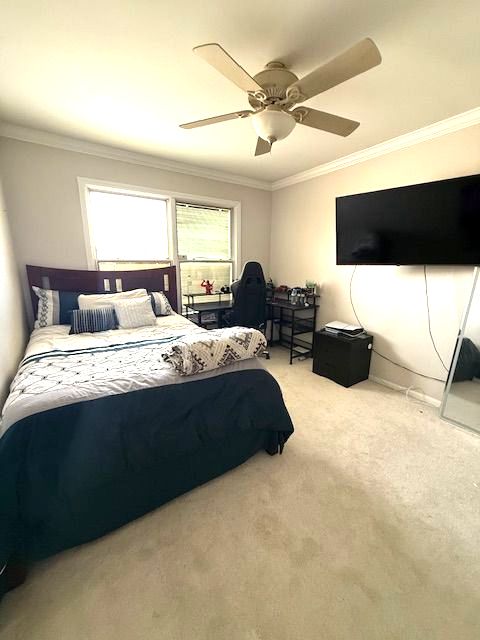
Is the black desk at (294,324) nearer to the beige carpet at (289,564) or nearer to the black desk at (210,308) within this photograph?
the black desk at (210,308)

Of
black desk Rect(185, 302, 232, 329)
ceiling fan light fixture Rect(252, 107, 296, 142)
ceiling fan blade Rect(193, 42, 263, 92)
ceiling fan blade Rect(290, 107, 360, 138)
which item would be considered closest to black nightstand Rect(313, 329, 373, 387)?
black desk Rect(185, 302, 232, 329)

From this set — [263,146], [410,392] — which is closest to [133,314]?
[263,146]

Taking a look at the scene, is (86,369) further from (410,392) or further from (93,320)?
(410,392)

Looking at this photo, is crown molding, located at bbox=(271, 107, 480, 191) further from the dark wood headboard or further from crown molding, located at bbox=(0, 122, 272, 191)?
the dark wood headboard

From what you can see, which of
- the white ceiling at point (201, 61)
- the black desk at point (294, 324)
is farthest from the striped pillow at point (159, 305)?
the white ceiling at point (201, 61)

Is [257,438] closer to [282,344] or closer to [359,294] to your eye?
[359,294]

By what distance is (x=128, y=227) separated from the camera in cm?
315

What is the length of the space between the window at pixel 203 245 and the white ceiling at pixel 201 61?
1.17 meters

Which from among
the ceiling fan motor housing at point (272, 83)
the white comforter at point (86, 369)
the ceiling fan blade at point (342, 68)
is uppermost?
the ceiling fan motor housing at point (272, 83)

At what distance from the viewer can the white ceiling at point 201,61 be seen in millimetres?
1211

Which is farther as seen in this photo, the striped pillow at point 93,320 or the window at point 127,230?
the window at point 127,230

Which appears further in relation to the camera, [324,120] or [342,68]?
[324,120]

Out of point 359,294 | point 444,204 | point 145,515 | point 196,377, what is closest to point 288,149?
point 444,204

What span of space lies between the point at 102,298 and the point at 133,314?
0.42m
